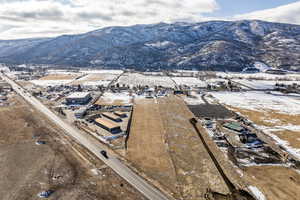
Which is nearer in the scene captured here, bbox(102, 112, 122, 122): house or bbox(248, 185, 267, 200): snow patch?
bbox(248, 185, 267, 200): snow patch

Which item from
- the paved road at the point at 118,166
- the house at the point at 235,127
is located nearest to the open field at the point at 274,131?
the house at the point at 235,127

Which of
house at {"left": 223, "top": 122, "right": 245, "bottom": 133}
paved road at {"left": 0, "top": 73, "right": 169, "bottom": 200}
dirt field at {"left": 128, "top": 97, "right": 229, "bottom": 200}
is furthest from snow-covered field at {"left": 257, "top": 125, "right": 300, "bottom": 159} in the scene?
paved road at {"left": 0, "top": 73, "right": 169, "bottom": 200}

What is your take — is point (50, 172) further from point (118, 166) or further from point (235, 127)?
point (235, 127)

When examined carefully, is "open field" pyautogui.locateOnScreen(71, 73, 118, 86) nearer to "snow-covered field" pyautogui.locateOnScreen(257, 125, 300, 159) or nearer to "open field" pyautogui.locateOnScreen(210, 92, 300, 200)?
"open field" pyautogui.locateOnScreen(210, 92, 300, 200)

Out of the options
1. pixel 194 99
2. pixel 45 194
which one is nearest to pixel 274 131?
pixel 194 99

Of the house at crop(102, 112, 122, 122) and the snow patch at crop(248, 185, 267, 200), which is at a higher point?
the house at crop(102, 112, 122, 122)

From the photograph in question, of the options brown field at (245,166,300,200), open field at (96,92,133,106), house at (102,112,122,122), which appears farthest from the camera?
open field at (96,92,133,106)

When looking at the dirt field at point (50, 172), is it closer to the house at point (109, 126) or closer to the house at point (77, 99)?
the house at point (109, 126)
